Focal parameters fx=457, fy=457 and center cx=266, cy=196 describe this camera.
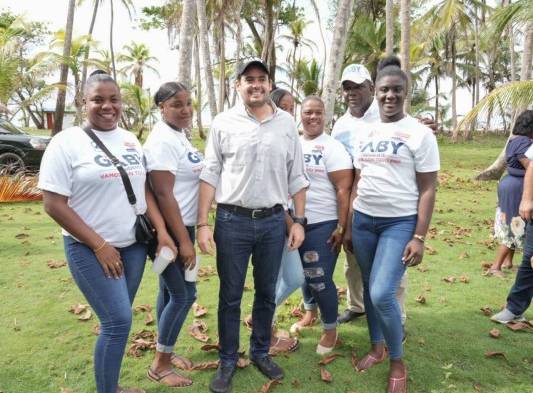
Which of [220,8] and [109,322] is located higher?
[220,8]

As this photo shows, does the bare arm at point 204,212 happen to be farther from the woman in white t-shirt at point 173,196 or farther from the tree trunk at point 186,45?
the tree trunk at point 186,45

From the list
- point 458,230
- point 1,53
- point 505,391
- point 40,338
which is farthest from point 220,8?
point 505,391

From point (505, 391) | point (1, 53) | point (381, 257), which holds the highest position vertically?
point (1, 53)

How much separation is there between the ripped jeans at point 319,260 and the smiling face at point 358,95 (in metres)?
0.99

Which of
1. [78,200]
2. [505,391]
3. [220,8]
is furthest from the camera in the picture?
[220,8]

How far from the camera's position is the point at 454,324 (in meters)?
4.39

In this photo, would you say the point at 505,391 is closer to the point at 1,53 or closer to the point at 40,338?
the point at 40,338

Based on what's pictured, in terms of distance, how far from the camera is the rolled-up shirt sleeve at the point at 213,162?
3104 millimetres

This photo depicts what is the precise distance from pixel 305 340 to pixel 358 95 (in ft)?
7.11

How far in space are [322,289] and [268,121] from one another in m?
1.44

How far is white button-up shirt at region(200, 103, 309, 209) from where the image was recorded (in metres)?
3.00

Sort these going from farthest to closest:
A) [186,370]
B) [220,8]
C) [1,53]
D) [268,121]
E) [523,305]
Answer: [220,8]
[1,53]
[523,305]
[186,370]
[268,121]

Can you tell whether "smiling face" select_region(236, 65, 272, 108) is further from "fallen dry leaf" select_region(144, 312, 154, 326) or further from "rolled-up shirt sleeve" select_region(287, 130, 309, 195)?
"fallen dry leaf" select_region(144, 312, 154, 326)

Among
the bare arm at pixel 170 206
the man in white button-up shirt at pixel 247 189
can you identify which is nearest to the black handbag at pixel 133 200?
the bare arm at pixel 170 206
